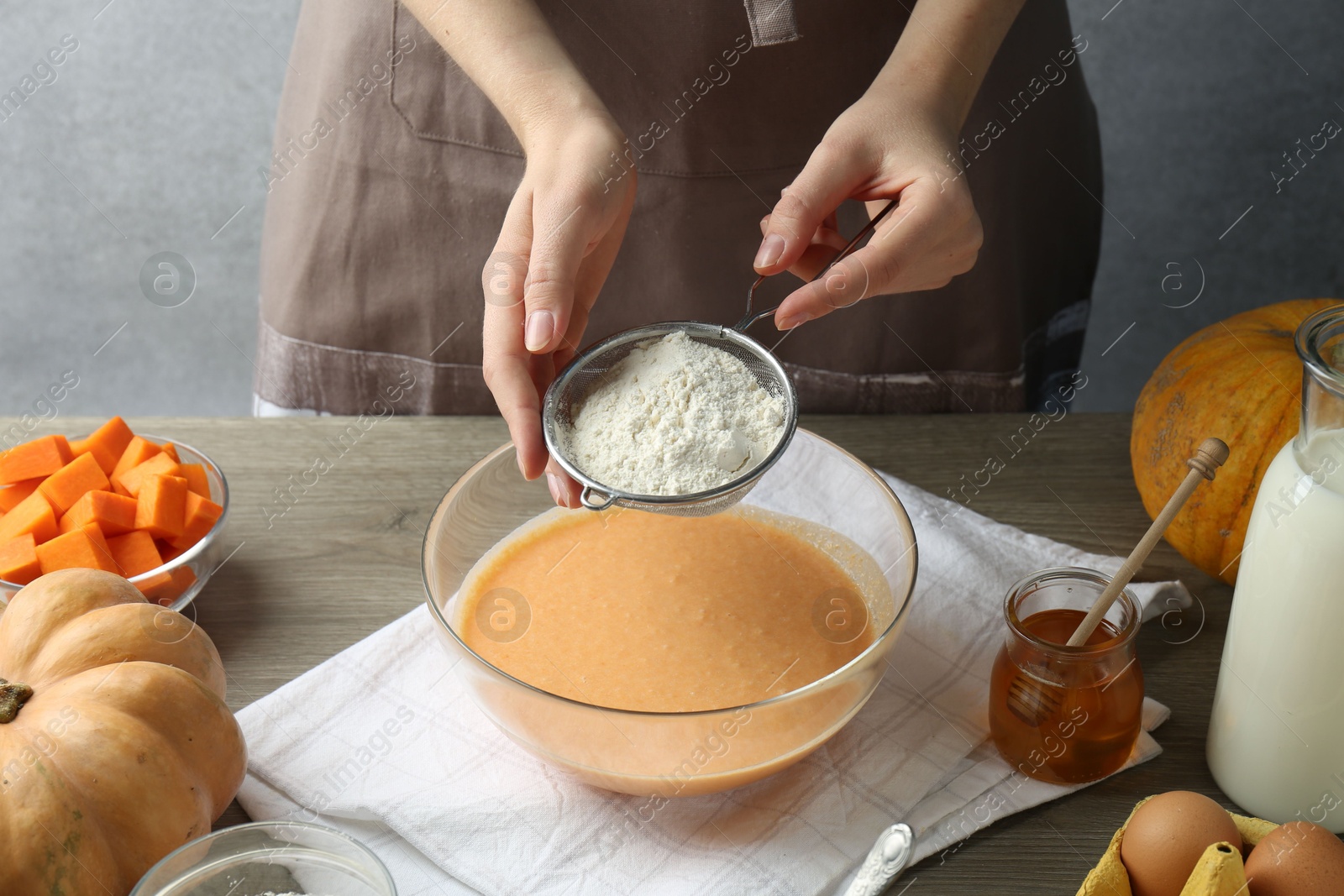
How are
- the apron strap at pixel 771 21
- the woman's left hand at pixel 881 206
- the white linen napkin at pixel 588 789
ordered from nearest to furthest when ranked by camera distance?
the white linen napkin at pixel 588 789, the woman's left hand at pixel 881 206, the apron strap at pixel 771 21

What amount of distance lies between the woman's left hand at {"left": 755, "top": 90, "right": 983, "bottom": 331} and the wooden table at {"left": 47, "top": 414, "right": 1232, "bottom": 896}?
322 millimetres

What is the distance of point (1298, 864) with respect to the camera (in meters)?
0.84

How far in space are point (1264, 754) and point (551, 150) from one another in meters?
0.96

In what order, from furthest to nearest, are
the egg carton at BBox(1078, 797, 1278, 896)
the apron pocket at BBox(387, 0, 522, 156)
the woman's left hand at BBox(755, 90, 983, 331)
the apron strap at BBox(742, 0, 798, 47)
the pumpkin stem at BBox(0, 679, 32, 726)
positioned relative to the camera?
the apron pocket at BBox(387, 0, 522, 156) < the apron strap at BBox(742, 0, 798, 47) < the woman's left hand at BBox(755, 90, 983, 331) < the pumpkin stem at BBox(0, 679, 32, 726) < the egg carton at BBox(1078, 797, 1278, 896)

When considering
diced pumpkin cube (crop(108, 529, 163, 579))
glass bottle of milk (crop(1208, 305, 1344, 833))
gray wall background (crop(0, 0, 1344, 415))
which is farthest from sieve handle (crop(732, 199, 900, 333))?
gray wall background (crop(0, 0, 1344, 415))

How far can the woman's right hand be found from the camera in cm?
115

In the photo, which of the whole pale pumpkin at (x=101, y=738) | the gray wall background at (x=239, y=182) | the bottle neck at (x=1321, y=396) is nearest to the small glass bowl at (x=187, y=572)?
the whole pale pumpkin at (x=101, y=738)

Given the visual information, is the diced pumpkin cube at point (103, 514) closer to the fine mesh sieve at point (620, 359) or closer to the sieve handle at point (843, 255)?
the fine mesh sieve at point (620, 359)

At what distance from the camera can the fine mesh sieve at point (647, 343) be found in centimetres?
107

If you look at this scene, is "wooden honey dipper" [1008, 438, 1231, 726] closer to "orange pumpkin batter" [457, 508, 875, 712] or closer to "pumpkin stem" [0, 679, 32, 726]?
"orange pumpkin batter" [457, 508, 875, 712]

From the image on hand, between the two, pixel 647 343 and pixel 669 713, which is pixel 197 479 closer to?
pixel 647 343

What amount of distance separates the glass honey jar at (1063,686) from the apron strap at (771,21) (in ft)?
2.58

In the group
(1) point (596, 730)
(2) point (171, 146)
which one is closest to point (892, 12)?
(1) point (596, 730)

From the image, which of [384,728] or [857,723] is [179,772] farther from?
[857,723]
